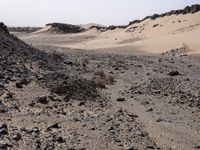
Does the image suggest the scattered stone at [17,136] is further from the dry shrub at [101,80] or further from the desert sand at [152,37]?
the desert sand at [152,37]

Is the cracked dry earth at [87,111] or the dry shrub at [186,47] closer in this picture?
the cracked dry earth at [87,111]

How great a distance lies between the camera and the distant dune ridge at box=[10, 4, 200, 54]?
152 feet

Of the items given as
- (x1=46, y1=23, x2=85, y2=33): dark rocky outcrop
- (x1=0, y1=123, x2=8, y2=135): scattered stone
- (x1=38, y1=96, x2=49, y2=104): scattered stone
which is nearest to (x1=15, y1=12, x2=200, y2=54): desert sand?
(x1=46, y1=23, x2=85, y2=33): dark rocky outcrop

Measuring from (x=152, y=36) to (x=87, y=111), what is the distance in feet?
150

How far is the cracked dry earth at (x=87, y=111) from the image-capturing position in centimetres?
1148

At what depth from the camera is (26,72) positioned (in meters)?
16.9

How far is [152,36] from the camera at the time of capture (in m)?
59.2

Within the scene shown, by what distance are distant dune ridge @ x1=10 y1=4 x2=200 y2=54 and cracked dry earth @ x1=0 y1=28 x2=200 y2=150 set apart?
2196 cm

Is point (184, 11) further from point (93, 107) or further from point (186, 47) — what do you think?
point (93, 107)

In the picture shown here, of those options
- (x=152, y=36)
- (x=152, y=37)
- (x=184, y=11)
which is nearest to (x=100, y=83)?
(x=152, y=37)

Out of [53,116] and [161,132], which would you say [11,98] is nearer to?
[53,116]

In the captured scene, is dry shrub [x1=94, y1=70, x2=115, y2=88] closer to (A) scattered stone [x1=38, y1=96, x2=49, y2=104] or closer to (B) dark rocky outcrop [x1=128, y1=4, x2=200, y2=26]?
(A) scattered stone [x1=38, y1=96, x2=49, y2=104]

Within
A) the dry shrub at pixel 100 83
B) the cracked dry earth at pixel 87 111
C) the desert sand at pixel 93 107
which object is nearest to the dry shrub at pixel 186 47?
the desert sand at pixel 93 107

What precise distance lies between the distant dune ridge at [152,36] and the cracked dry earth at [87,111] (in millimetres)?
21962
